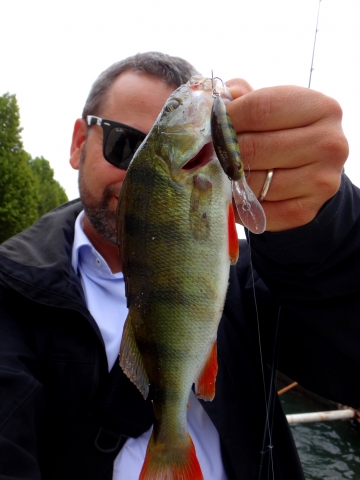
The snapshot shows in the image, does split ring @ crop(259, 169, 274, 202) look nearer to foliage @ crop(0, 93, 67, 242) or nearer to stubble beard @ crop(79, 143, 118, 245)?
stubble beard @ crop(79, 143, 118, 245)

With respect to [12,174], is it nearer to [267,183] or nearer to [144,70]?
[144,70]

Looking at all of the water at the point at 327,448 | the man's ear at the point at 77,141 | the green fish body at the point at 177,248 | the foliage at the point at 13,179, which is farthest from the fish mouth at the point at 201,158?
the foliage at the point at 13,179

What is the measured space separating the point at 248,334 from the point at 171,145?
1370 millimetres

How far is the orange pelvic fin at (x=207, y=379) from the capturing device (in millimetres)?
1431

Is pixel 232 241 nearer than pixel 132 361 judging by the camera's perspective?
Yes

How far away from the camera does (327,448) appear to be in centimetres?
675

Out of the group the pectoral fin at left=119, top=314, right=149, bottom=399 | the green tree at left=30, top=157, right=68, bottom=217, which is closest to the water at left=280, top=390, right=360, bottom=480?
the pectoral fin at left=119, top=314, right=149, bottom=399

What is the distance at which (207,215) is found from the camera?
1.32 meters

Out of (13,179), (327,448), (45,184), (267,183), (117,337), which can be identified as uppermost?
(267,183)

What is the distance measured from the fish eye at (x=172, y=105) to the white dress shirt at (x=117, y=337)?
1.23 metres

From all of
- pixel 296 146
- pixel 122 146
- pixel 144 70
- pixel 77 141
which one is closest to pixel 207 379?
pixel 296 146

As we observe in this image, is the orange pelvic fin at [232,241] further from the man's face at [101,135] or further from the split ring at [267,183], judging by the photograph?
the man's face at [101,135]

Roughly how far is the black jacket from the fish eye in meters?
0.59

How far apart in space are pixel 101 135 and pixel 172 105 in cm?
131
